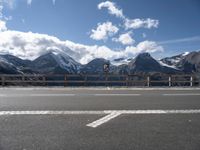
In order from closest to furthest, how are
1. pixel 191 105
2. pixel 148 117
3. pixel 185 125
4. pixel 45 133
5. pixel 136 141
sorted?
1. pixel 136 141
2. pixel 45 133
3. pixel 185 125
4. pixel 148 117
5. pixel 191 105

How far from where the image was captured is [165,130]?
7.13 m

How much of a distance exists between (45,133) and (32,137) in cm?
37

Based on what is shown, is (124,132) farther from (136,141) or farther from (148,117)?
(148,117)

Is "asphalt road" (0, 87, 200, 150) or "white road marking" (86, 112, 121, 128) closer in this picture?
"asphalt road" (0, 87, 200, 150)

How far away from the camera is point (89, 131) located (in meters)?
7.01

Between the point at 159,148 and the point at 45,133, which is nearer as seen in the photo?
the point at 159,148

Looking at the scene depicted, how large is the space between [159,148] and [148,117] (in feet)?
9.27

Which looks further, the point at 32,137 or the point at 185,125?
the point at 185,125

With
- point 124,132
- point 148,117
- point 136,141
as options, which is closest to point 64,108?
point 148,117

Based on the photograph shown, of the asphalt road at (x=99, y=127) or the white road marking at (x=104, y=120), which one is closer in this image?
the asphalt road at (x=99, y=127)

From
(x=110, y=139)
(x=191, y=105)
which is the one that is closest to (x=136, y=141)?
(x=110, y=139)

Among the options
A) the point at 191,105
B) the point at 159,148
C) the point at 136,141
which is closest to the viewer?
the point at 159,148

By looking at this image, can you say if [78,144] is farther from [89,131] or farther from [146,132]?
[146,132]

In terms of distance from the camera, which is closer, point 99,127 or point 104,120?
point 99,127
